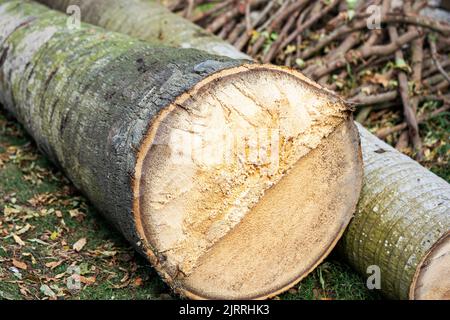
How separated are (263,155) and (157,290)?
97 cm

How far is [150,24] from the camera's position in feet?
16.4

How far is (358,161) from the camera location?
11.2 feet

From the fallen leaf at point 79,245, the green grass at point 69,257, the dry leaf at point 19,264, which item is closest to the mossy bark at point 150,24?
the green grass at point 69,257

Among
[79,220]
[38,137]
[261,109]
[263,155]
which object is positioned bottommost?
[79,220]

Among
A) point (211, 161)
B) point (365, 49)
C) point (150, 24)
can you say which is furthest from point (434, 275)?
point (150, 24)

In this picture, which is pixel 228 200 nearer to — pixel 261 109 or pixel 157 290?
pixel 261 109

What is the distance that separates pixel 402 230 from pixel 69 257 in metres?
1.78

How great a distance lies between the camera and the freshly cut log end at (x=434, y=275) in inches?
123

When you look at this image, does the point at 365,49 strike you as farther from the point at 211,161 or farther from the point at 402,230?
the point at 211,161

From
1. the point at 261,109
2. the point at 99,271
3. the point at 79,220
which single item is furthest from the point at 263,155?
the point at 79,220

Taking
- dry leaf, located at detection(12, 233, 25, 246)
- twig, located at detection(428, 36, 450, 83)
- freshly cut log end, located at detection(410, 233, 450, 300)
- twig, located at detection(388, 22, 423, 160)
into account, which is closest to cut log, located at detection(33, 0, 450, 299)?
freshly cut log end, located at detection(410, 233, 450, 300)

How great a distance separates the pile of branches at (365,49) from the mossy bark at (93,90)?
159 cm

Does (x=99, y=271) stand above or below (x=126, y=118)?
below

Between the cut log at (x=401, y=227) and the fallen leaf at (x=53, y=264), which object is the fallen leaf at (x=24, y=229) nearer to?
the fallen leaf at (x=53, y=264)
